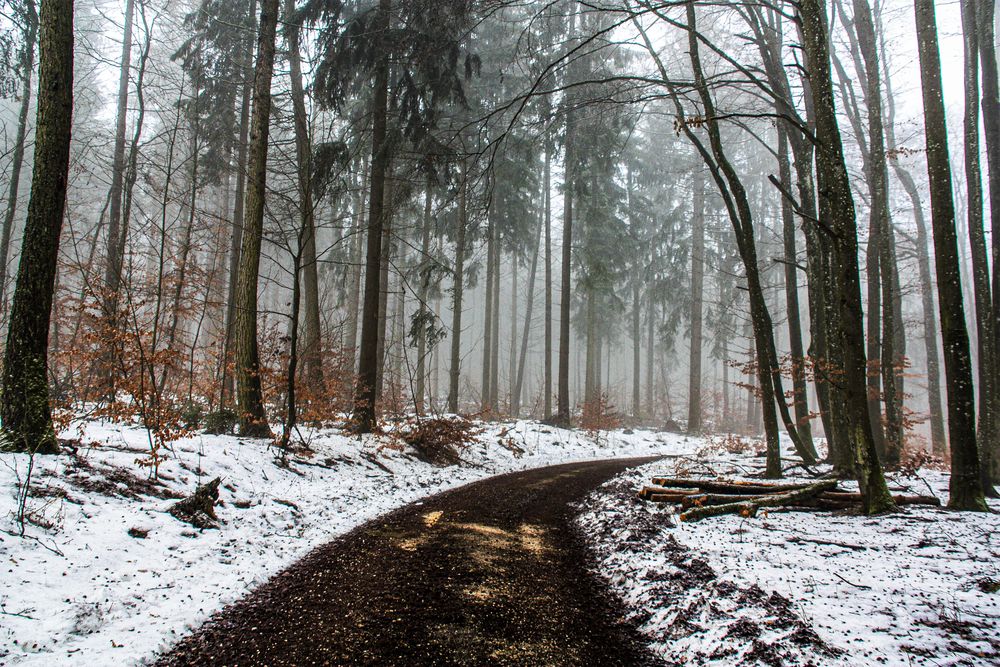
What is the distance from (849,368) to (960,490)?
5.84ft

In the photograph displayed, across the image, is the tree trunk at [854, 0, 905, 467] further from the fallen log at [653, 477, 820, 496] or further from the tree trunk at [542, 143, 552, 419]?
the tree trunk at [542, 143, 552, 419]

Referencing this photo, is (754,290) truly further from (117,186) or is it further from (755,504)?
(117,186)

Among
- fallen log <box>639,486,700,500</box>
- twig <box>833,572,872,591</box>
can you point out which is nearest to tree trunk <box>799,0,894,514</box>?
fallen log <box>639,486,700,500</box>

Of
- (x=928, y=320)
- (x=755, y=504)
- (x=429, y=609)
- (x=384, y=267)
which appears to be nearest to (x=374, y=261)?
(x=384, y=267)

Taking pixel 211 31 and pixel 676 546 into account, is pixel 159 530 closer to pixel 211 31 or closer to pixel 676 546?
pixel 676 546

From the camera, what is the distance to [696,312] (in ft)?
71.8

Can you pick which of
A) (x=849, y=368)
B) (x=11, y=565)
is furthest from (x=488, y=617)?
(x=849, y=368)

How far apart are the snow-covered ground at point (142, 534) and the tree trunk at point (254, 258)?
2.61 ft

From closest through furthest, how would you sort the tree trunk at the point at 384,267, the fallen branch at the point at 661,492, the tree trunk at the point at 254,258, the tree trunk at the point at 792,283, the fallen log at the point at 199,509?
1. the fallen log at the point at 199,509
2. the fallen branch at the point at 661,492
3. the tree trunk at the point at 254,258
4. the tree trunk at the point at 792,283
5. the tree trunk at the point at 384,267

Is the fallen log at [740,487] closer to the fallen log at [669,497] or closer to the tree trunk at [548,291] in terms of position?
the fallen log at [669,497]

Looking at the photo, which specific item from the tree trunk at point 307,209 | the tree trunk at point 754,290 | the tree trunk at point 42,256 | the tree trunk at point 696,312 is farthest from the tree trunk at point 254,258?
the tree trunk at point 696,312

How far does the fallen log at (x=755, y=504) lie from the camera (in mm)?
5629

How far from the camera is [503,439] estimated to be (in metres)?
14.1

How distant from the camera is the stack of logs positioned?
5695mm
